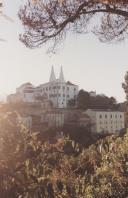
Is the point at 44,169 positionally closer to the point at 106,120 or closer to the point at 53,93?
the point at 106,120

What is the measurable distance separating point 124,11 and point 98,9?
1.70 feet

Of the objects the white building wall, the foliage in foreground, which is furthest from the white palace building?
the foliage in foreground

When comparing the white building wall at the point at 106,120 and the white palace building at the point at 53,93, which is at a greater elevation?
the white palace building at the point at 53,93

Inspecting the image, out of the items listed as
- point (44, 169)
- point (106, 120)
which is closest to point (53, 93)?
point (106, 120)

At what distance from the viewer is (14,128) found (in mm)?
3412

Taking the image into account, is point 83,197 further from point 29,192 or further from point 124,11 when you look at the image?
point 124,11

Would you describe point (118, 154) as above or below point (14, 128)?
below

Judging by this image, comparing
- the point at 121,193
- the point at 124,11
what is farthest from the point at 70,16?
the point at 121,193

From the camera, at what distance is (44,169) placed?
13.3ft

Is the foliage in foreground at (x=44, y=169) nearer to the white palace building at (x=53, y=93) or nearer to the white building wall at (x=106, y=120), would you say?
the white building wall at (x=106, y=120)

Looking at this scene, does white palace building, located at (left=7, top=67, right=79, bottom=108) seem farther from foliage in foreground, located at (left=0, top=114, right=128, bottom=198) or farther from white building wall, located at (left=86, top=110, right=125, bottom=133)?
foliage in foreground, located at (left=0, top=114, right=128, bottom=198)

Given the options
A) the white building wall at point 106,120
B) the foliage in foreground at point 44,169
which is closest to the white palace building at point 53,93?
the white building wall at point 106,120

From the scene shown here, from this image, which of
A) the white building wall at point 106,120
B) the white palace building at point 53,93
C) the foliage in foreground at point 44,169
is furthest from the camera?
the white palace building at point 53,93

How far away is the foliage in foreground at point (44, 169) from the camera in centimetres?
318
